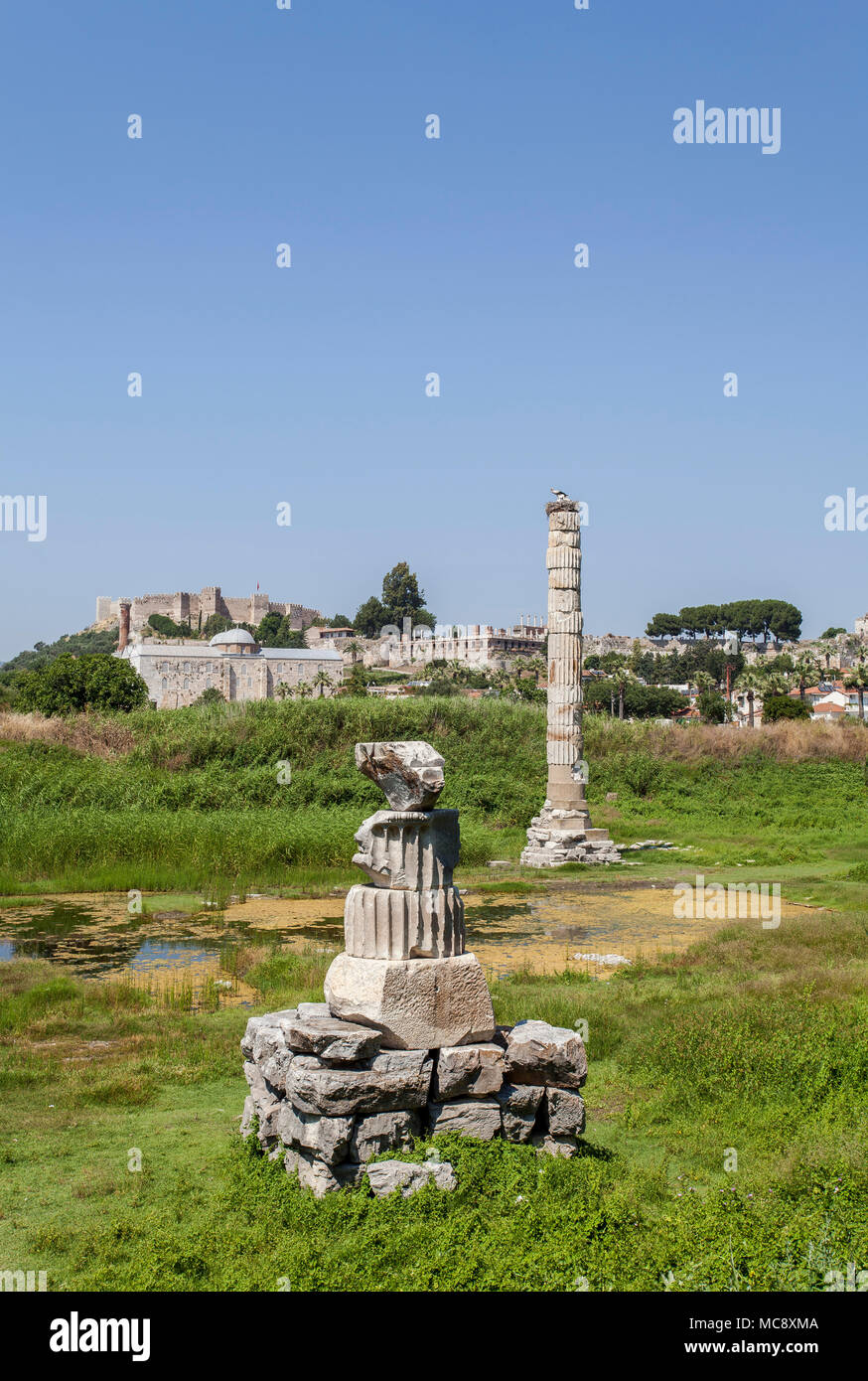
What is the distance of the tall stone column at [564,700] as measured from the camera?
2162cm

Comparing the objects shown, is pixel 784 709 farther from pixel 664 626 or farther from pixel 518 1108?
pixel 664 626

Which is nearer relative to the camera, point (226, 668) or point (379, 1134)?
point (379, 1134)

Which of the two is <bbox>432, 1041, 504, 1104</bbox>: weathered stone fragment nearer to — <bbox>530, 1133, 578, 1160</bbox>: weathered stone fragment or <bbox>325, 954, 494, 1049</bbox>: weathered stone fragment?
<bbox>325, 954, 494, 1049</bbox>: weathered stone fragment

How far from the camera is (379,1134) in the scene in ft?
17.3

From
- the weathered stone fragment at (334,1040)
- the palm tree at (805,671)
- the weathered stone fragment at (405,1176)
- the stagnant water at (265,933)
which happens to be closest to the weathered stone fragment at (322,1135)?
the weathered stone fragment at (405,1176)

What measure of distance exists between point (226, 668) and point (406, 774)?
89868mm

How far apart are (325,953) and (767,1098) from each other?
6.43 m

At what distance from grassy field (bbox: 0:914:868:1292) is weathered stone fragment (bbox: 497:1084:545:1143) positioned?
0.20 m

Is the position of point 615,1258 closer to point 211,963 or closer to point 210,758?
point 211,963

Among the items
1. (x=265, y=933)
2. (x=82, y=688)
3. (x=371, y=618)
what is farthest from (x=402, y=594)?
(x=265, y=933)

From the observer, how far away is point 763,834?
24.0 m

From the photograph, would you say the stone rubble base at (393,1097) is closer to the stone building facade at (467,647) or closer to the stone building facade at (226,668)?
the stone building facade at (226,668)

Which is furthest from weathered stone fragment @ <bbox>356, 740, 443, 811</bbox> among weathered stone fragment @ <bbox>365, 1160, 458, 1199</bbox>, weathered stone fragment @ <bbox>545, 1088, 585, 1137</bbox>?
weathered stone fragment @ <bbox>365, 1160, 458, 1199</bbox>
